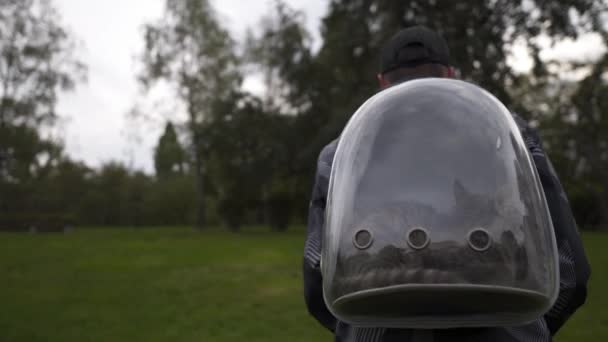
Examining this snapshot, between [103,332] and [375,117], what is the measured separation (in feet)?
21.6

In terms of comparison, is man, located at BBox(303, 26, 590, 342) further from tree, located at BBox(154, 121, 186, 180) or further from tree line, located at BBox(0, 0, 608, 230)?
tree, located at BBox(154, 121, 186, 180)

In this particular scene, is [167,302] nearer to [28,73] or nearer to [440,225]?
[440,225]

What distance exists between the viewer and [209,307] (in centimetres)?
859

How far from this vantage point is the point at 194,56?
39250 millimetres

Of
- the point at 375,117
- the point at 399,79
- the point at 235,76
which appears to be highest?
the point at 235,76

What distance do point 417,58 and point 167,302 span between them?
8.24 metres

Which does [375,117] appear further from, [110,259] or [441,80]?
[110,259]

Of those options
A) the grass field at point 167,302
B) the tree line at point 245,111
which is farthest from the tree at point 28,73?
the grass field at point 167,302

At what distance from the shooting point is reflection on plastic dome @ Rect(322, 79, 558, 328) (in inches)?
43.0

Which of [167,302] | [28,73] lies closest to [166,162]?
[28,73]

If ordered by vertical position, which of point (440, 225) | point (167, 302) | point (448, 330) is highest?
point (440, 225)

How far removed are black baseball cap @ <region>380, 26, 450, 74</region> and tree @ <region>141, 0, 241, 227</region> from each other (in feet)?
123

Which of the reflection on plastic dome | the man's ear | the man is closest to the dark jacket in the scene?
the man

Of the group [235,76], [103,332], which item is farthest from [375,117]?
[235,76]
